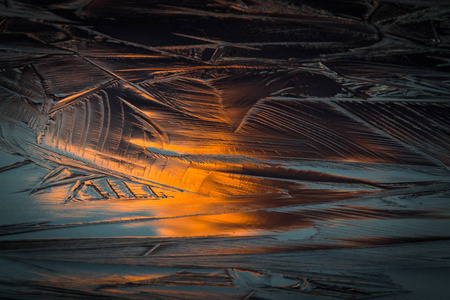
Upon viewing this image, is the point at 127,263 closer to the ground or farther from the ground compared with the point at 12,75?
closer to the ground

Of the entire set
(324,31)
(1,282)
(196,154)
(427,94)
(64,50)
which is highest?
(324,31)

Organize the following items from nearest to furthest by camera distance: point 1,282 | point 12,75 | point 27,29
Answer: point 1,282, point 12,75, point 27,29

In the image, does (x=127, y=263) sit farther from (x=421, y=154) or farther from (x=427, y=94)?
(x=427, y=94)

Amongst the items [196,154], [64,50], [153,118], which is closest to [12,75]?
[64,50]

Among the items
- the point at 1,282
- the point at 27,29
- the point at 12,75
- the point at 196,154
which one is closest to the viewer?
the point at 1,282

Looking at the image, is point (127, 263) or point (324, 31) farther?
point (324, 31)

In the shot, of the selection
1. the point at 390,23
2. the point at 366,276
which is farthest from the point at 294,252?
the point at 390,23

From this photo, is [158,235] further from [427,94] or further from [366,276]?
[427,94]
